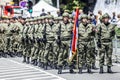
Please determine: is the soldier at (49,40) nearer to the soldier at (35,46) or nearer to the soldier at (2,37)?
the soldier at (35,46)

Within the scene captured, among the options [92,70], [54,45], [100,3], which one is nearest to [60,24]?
[54,45]

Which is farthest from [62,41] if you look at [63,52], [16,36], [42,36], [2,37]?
[2,37]

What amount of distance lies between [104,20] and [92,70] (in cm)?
195

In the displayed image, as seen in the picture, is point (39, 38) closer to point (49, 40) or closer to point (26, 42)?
point (49, 40)

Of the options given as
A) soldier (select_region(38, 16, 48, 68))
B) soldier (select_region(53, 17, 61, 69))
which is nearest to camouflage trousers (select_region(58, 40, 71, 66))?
soldier (select_region(53, 17, 61, 69))

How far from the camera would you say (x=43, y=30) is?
1812 centimetres

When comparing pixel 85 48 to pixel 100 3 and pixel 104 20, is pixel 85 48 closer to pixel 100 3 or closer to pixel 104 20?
pixel 104 20

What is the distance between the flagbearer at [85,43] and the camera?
1633 centimetres

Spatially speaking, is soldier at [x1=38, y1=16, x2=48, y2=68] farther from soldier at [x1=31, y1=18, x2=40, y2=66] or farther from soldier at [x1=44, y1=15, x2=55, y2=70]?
soldier at [x1=31, y1=18, x2=40, y2=66]

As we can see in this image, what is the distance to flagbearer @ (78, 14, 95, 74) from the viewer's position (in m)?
16.3

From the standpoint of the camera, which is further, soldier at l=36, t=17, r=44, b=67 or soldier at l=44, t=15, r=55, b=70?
soldier at l=36, t=17, r=44, b=67

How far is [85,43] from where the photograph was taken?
645 inches

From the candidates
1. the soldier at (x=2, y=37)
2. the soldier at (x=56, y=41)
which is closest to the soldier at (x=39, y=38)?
the soldier at (x=56, y=41)

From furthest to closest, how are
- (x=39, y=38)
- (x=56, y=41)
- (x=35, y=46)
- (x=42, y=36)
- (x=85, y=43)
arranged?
1. (x=35, y=46)
2. (x=39, y=38)
3. (x=42, y=36)
4. (x=56, y=41)
5. (x=85, y=43)
